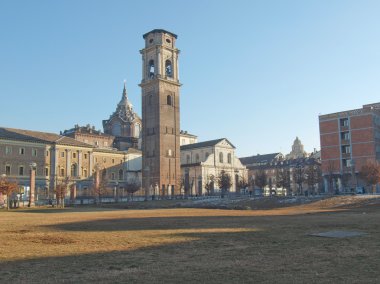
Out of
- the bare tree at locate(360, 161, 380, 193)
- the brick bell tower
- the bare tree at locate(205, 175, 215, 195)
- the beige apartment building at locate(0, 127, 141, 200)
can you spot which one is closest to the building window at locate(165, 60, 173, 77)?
the brick bell tower

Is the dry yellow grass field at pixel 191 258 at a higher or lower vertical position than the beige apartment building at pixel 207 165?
lower

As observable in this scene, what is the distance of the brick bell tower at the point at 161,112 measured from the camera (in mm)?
95375

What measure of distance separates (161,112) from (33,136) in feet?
91.0

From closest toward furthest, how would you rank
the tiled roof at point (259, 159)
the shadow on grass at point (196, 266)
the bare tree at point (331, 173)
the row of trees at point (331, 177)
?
the shadow on grass at point (196, 266)
the row of trees at point (331, 177)
the bare tree at point (331, 173)
the tiled roof at point (259, 159)

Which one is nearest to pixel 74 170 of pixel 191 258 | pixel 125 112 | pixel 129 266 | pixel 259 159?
pixel 125 112

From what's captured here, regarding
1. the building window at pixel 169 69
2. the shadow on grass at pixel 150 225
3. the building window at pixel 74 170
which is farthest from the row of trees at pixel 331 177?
the shadow on grass at pixel 150 225

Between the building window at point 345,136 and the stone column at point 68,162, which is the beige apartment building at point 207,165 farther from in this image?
the building window at point 345,136

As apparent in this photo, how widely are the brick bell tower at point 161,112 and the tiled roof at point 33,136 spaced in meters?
15.1

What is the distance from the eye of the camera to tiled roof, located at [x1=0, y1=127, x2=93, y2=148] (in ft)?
273

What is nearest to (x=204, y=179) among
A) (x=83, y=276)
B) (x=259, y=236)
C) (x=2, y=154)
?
(x=2, y=154)

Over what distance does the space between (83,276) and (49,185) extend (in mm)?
83364

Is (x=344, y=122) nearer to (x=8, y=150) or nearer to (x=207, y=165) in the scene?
(x=207, y=165)

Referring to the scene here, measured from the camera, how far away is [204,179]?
109 m

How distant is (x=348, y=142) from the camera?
88438mm
